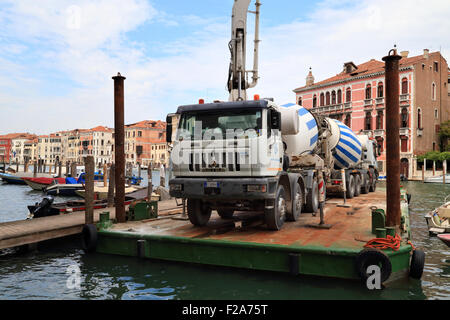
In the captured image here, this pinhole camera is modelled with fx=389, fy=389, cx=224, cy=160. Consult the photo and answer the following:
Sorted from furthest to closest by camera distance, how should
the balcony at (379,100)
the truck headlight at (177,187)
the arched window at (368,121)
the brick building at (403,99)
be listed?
the arched window at (368,121) < the balcony at (379,100) < the brick building at (403,99) < the truck headlight at (177,187)

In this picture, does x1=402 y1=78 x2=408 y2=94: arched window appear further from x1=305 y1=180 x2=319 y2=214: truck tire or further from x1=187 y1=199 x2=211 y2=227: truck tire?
x1=187 y1=199 x2=211 y2=227: truck tire

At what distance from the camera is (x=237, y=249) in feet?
25.4

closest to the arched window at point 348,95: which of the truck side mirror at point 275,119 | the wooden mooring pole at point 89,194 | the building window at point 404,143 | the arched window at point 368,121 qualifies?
the arched window at point 368,121

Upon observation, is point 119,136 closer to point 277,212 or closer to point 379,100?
point 277,212

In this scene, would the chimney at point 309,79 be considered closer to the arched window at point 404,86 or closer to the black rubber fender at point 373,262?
the arched window at point 404,86

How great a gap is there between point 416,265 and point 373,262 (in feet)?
4.15

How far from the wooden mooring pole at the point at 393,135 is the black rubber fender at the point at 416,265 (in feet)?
2.35

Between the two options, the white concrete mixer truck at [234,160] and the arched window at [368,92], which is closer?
the white concrete mixer truck at [234,160]

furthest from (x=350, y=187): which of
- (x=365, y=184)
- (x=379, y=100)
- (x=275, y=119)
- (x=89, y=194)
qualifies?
(x=379, y=100)

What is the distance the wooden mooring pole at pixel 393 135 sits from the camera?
25.9 feet

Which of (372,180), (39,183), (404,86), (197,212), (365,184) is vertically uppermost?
(404,86)

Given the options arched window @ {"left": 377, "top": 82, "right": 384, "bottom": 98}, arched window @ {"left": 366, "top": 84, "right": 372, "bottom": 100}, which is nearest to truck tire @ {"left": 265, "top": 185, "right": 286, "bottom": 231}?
arched window @ {"left": 377, "top": 82, "right": 384, "bottom": 98}

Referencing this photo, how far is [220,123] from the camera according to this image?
8594mm
